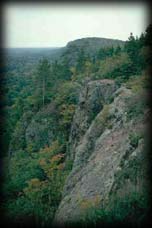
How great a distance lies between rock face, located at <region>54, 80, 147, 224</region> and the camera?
12.0ft

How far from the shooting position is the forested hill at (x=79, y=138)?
117 inches

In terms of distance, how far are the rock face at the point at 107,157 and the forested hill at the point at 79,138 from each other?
0.04 ft

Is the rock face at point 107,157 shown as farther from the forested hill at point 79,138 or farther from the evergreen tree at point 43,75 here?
the evergreen tree at point 43,75

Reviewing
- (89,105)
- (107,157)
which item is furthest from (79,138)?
(107,157)

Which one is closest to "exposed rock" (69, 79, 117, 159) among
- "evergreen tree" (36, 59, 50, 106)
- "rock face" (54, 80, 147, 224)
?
"rock face" (54, 80, 147, 224)

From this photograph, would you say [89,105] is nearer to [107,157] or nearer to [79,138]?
[79,138]

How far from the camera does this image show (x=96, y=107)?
8.59m

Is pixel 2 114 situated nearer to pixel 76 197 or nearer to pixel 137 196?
pixel 137 196

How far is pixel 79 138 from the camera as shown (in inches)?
361

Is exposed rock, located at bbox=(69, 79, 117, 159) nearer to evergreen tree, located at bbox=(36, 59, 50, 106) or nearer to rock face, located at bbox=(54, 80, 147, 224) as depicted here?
rock face, located at bbox=(54, 80, 147, 224)

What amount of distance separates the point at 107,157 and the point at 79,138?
392 cm

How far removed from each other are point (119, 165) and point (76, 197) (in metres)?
0.73

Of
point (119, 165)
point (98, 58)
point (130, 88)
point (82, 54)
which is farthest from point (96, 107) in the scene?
point (82, 54)

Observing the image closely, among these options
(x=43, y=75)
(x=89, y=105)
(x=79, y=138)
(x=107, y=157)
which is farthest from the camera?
(x=43, y=75)
